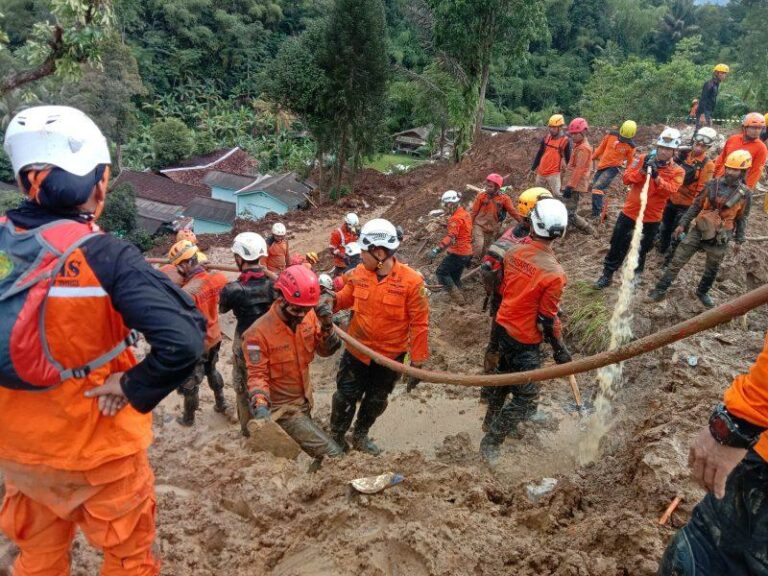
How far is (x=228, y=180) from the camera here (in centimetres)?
3681

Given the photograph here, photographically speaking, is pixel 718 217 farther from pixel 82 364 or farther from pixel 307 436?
pixel 82 364

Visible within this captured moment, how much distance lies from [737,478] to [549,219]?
2.79 metres

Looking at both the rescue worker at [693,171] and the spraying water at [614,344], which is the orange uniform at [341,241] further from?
the rescue worker at [693,171]

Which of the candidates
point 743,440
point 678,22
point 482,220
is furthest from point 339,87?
point 678,22

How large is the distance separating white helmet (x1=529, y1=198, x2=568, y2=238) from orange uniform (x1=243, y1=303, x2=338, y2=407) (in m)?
1.92

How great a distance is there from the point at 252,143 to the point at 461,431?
43.0 meters

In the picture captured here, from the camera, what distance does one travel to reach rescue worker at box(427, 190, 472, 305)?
8.46m

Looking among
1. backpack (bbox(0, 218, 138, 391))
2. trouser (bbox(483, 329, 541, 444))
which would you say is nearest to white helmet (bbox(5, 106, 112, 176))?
backpack (bbox(0, 218, 138, 391))

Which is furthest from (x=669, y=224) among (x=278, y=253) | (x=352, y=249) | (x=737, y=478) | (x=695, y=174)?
(x=737, y=478)

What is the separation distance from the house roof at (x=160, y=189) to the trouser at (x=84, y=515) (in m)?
35.0

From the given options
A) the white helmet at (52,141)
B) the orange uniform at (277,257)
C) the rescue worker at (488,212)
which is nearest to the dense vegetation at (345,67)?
the orange uniform at (277,257)

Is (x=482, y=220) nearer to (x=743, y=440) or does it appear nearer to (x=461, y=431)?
(x=461, y=431)

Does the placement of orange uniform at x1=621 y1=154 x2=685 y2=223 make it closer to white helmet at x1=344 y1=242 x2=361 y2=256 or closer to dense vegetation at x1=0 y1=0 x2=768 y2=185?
white helmet at x1=344 y1=242 x2=361 y2=256

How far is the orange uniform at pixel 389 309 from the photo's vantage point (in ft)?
15.7
